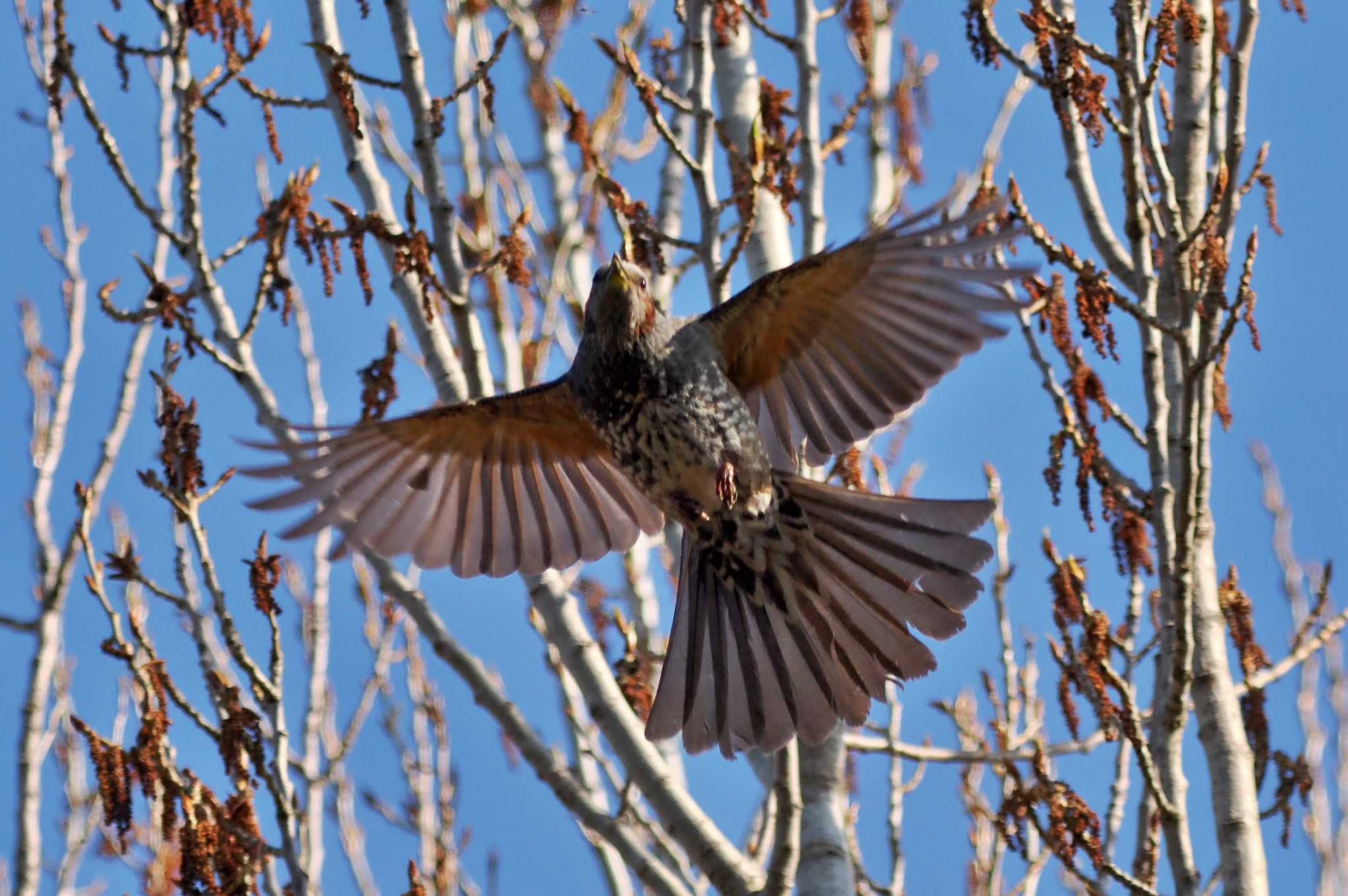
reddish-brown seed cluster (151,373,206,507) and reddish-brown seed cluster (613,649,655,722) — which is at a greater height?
reddish-brown seed cluster (151,373,206,507)

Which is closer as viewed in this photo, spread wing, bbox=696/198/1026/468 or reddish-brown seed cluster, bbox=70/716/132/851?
reddish-brown seed cluster, bbox=70/716/132/851

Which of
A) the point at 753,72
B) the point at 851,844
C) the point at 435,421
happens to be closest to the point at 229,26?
the point at 435,421

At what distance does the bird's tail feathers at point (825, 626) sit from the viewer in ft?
12.5

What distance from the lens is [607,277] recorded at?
4062mm

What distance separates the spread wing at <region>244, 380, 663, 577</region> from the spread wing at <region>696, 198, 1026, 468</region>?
0.54 meters

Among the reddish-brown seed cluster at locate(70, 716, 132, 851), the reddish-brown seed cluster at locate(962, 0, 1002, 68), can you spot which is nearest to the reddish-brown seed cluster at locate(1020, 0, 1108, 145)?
the reddish-brown seed cluster at locate(962, 0, 1002, 68)

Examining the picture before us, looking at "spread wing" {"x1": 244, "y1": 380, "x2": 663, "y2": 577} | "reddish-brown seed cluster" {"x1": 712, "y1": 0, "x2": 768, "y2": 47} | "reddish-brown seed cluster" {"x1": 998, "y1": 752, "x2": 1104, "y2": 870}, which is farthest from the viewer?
"reddish-brown seed cluster" {"x1": 712, "y1": 0, "x2": 768, "y2": 47}

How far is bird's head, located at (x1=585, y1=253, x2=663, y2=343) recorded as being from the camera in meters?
4.03

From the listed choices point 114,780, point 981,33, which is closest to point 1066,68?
point 981,33

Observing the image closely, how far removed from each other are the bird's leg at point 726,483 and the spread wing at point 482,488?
627 millimetres

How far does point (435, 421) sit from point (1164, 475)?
2.08 meters

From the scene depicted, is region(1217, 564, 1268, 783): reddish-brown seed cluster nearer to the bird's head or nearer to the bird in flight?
the bird in flight

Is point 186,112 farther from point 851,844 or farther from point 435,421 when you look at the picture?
point 851,844

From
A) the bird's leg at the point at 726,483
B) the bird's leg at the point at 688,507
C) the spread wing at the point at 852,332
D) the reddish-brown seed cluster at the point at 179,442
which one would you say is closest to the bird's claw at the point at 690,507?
the bird's leg at the point at 688,507
